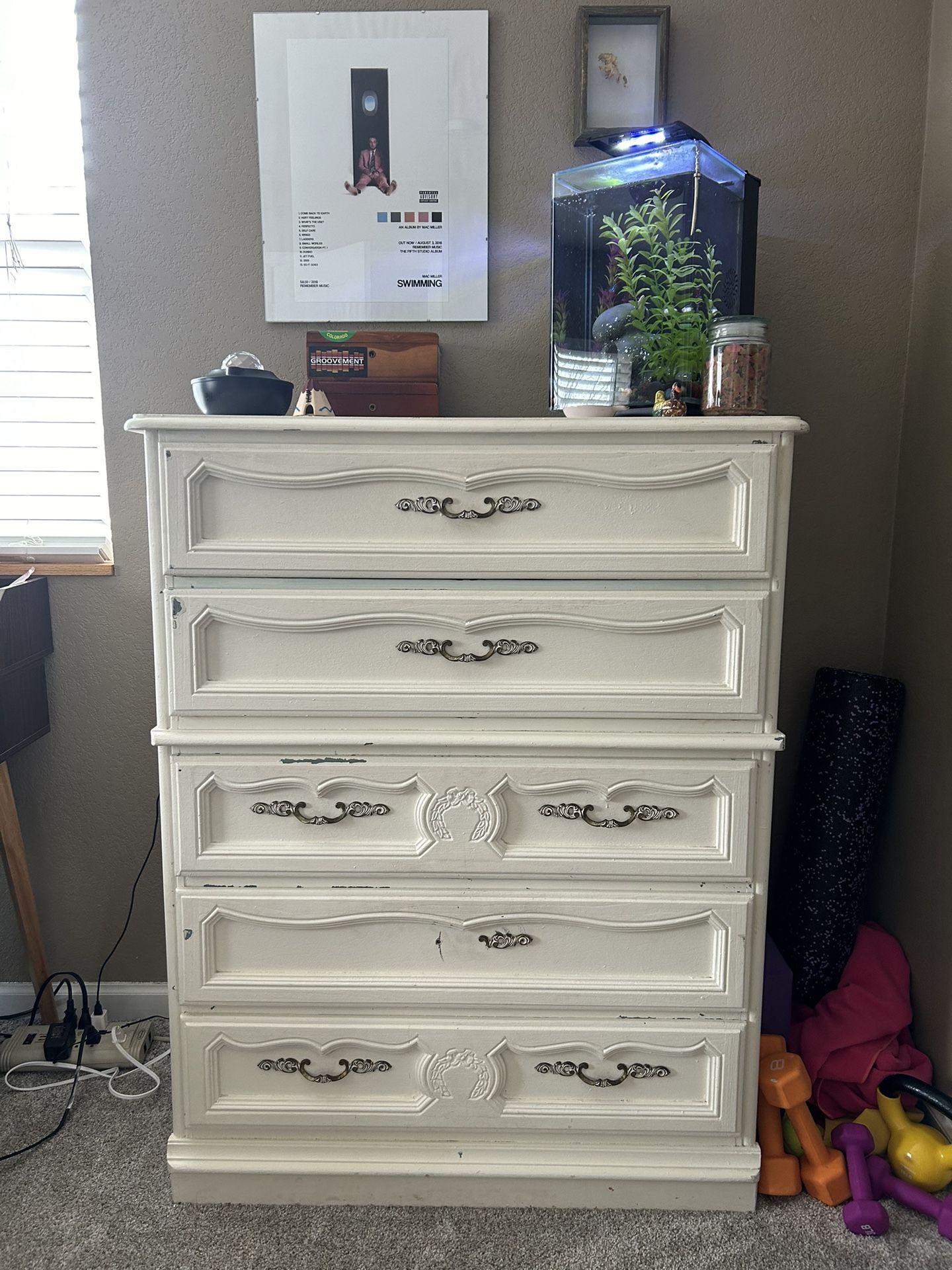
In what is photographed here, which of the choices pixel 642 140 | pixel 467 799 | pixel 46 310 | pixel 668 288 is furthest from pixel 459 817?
pixel 46 310

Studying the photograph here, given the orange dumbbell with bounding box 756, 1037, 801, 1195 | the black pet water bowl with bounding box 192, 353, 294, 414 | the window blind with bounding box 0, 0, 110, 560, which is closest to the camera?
the black pet water bowl with bounding box 192, 353, 294, 414

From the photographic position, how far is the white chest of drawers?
120 cm

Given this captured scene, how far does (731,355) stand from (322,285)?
2.75ft

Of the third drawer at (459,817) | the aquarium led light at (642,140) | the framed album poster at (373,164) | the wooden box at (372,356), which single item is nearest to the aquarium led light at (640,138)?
the aquarium led light at (642,140)

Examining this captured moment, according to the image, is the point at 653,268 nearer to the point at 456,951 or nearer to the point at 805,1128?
the point at 456,951

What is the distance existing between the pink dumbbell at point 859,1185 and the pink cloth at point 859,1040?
72 millimetres

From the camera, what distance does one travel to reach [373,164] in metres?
1.59

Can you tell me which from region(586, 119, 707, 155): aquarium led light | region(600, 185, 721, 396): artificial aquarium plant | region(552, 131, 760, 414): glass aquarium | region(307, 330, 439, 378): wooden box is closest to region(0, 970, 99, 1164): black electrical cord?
region(307, 330, 439, 378): wooden box

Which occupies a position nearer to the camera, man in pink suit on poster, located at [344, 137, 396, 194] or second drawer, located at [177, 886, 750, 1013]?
second drawer, located at [177, 886, 750, 1013]

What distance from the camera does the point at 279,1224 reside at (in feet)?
4.33

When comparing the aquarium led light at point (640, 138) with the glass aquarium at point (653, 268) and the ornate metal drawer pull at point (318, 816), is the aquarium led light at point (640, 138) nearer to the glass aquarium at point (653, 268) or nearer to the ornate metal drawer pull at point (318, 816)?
the glass aquarium at point (653, 268)

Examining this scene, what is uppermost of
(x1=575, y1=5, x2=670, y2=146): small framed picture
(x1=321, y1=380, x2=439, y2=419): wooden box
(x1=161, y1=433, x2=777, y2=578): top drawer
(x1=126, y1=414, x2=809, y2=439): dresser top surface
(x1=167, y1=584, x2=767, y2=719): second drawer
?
(x1=575, y1=5, x2=670, y2=146): small framed picture

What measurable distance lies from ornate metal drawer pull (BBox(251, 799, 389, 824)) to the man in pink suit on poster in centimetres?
116

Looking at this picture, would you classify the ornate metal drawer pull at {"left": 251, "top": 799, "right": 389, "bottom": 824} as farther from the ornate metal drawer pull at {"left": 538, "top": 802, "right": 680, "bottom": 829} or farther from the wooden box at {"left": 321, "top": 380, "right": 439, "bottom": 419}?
the wooden box at {"left": 321, "top": 380, "right": 439, "bottom": 419}
